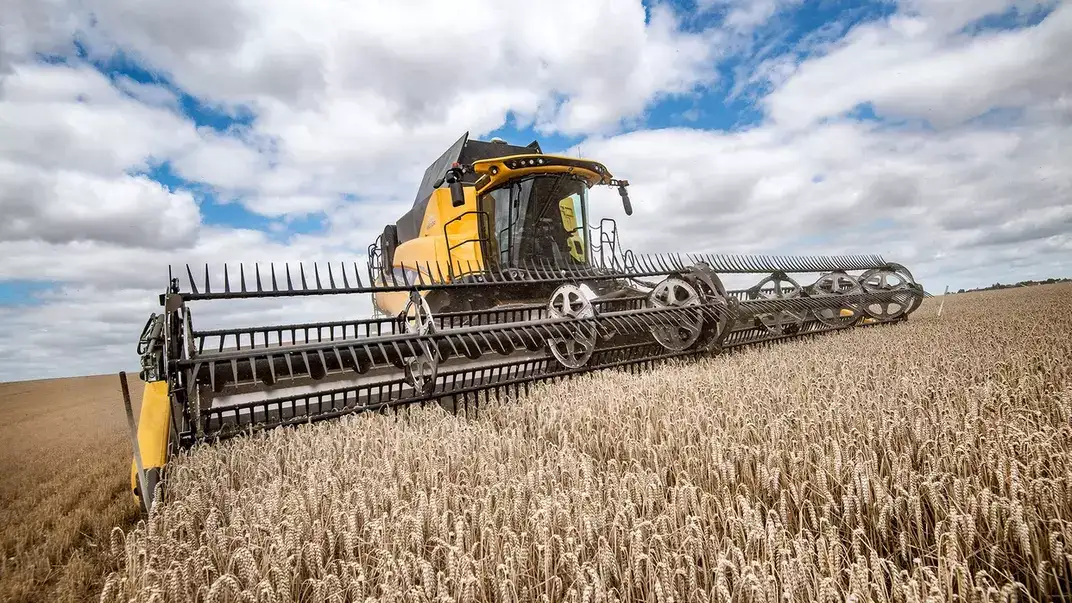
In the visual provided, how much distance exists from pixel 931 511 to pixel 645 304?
14.8ft

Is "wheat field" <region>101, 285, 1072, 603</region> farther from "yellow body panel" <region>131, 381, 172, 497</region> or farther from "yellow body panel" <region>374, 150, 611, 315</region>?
"yellow body panel" <region>374, 150, 611, 315</region>

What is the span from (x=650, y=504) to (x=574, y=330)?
129 inches

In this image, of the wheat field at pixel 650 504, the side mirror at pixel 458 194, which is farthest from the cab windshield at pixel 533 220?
the wheat field at pixel 650 504

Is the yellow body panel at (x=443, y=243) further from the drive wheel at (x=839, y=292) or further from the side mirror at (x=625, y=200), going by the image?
the drive wheel at (x=839, y=292)

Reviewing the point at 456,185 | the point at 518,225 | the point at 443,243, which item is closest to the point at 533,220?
the point at 518,225

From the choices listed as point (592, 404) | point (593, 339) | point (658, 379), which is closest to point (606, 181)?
point (593, 339)

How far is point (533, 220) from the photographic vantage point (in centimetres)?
673

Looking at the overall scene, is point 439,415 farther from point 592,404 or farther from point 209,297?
point 209,297

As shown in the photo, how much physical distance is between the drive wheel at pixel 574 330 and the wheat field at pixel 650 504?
1.33 metres

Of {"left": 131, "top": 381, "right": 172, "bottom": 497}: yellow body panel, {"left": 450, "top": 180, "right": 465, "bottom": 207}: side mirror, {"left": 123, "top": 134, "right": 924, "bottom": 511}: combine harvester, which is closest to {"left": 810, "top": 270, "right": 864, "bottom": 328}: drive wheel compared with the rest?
{"left": 123, "top": 134, "right": 924, "bottom": 511}: combine harvester

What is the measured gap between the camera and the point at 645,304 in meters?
6.34

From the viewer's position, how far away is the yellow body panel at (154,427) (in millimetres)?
2863

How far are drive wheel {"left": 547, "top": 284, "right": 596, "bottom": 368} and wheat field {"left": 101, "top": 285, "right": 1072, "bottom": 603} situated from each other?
1325mm

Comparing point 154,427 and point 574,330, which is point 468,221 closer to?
point 574,330
